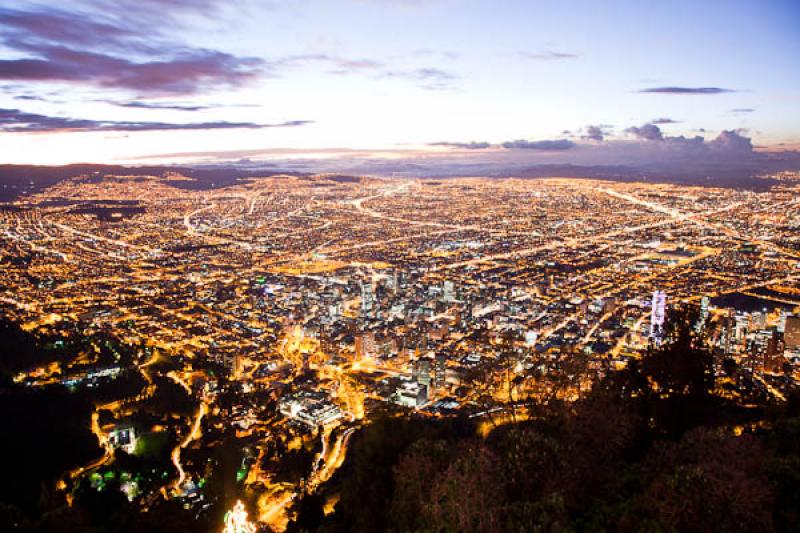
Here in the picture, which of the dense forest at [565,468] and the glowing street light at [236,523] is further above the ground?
the dense forest at [565,468]

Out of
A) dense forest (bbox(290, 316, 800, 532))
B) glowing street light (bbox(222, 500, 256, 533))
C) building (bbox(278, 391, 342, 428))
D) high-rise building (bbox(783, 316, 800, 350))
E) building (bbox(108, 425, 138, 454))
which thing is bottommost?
building (bbox(108, 425, 138, 454))

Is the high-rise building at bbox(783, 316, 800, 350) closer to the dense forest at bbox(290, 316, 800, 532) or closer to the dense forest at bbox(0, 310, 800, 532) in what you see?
the dense forest at bbox(0, 310, 800, 532)

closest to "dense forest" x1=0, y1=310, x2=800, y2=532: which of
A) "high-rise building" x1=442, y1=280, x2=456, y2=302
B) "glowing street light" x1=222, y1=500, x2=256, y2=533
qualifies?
"glowing street light" x1=222, y1=500, x2=256, y2=533

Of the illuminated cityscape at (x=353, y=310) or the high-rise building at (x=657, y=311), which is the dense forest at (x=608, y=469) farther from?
the high-rise building at (x=657, y=311)

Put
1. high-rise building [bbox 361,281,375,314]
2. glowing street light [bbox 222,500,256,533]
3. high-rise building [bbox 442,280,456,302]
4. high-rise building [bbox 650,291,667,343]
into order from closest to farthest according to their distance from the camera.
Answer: glowing street light [bbox 222,500,256,533]
high-rise building [bbox 650,291,667,343]
high-rise building [bbox 361,281,375,314]
high-rise building [bbox 442,280,456,302]

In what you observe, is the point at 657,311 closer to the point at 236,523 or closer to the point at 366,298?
the point at 366,298

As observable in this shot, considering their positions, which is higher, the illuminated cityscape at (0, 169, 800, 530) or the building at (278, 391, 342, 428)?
the illuminated cityscape at (0, 169, 800, 530)

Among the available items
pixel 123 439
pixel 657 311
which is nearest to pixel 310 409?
pixel 123 439

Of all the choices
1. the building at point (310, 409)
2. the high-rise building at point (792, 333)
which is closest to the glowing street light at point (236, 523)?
the building at point (310, 409)

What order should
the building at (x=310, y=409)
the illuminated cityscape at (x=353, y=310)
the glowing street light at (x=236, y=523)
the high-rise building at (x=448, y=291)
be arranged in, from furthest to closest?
1. the high-rise building at (x=448, y=291)
2. the building at (x=310, y=409)
3. the illuminated cityscape at (x=353, y=310)
4. the glowing street light at (x=236, y=523)

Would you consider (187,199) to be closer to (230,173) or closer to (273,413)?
(230,173)

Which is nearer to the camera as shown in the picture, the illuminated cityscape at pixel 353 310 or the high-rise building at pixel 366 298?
the illuminated cityscape at pixel 353 310

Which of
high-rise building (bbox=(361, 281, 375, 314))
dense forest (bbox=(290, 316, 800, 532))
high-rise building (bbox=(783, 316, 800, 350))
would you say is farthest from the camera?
high-rise building (bbox=(361, 281, 375, 314))
